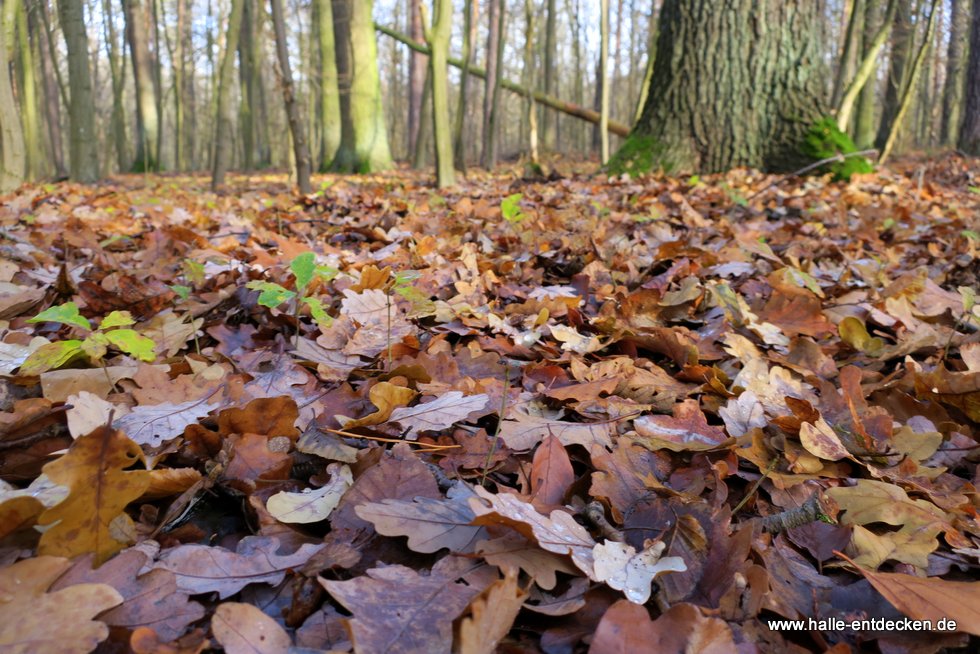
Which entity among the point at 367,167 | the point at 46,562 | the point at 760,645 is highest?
the point at 367,167

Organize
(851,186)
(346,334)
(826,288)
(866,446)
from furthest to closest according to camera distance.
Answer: (851,186) < (826,288) < (346,334) < (866,446)

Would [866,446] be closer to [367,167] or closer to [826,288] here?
[826,288]

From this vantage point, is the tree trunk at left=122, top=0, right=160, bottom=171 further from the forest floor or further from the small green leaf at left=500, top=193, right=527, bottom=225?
the forest floor

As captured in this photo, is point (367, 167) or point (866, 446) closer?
point (866, 446)

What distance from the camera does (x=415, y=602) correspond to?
839 millimetres

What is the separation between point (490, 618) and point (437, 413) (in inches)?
22.2

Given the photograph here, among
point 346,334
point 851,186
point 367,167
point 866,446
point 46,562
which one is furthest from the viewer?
point 367,167

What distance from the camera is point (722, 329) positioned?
71.2 inches

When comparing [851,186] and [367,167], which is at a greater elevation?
[367,167]

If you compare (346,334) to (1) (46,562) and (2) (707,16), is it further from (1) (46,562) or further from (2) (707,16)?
(2) (707,16)

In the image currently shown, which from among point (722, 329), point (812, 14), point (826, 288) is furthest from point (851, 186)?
point (722, 329)

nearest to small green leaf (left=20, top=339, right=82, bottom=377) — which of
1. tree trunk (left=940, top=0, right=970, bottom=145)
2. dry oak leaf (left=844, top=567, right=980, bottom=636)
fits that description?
dry oak leaf (left=844, top=567, right=980, bottom=636)

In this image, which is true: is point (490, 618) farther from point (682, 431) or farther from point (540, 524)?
point (682, 431)

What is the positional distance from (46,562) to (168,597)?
0.52 ft
